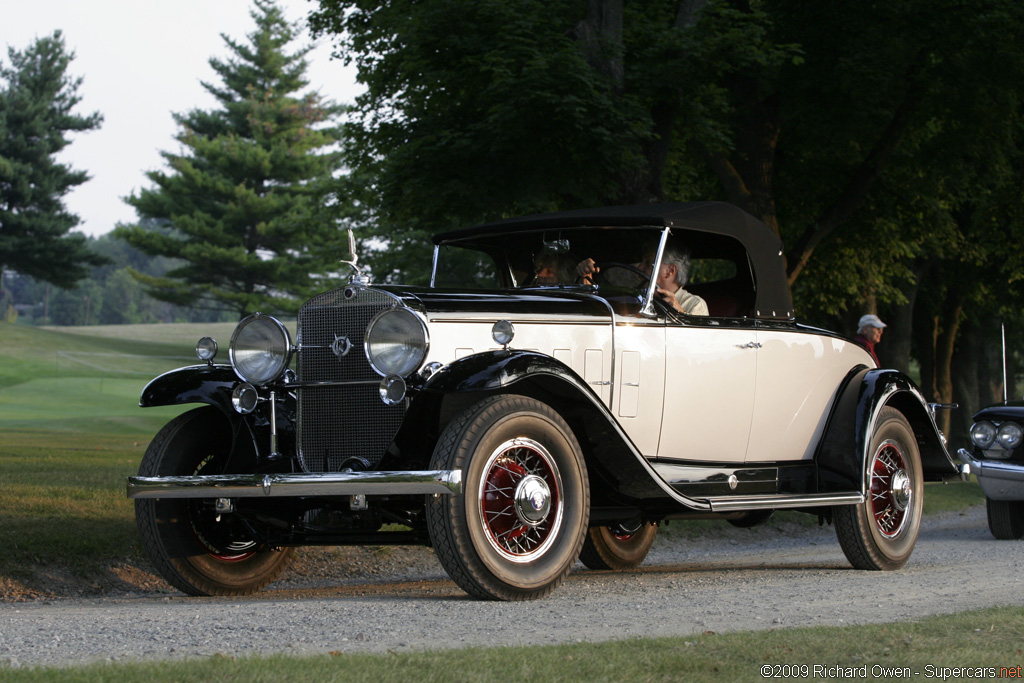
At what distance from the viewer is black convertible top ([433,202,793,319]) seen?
7625 mm

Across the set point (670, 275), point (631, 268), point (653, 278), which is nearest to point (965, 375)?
point (670, 275)

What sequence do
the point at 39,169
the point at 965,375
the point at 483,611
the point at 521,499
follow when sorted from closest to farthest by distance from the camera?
the point at 483,611
the point at 521,499
the point at 965,375
the point at 39,169

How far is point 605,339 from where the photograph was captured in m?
6.87

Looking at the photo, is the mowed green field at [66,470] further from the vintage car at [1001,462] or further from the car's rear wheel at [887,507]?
the vintage car at [1001,462]

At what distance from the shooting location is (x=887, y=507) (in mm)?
8414

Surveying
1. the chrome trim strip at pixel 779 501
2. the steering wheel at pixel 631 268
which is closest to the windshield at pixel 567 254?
the steering wheel at pixel 631 268

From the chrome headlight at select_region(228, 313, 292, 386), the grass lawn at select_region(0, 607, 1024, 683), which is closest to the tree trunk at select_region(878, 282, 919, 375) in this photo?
the chrome headlight at select_region(228, 313, 292, 386)

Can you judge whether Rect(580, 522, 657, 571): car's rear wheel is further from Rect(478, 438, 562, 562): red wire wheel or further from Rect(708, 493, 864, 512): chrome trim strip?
Rect(478, 438, 562, 562): red wire wheel

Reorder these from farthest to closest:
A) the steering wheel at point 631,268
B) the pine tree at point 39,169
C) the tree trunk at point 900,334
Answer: the pine tree at point 39,169
the tree trunk at point 900,334
the steering wheel at point 631,268

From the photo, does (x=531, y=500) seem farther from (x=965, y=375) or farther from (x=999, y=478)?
(x=965, y=375)

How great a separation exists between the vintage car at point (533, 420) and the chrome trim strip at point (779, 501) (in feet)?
0.06

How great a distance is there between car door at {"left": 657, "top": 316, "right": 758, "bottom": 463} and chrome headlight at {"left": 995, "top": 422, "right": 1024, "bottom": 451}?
424 centimetres

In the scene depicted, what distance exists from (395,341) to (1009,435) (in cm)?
696

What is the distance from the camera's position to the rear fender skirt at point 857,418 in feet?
26.5
